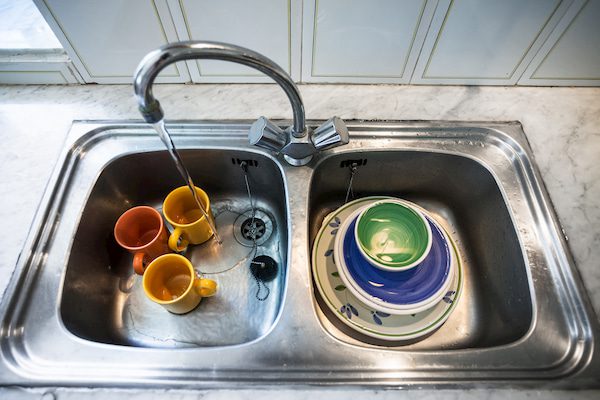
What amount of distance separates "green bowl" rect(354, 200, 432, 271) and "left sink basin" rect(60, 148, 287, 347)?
20cm

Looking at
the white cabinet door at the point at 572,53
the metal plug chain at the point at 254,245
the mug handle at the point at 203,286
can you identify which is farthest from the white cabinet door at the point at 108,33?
the white cabinet door at the point at 572,53

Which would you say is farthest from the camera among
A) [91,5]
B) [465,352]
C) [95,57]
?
[95,57]

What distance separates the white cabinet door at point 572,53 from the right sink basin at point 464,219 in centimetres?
28

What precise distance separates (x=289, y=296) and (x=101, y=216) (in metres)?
0.40

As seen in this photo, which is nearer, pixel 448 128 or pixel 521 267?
pixel 521 267

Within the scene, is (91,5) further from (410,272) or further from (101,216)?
(410,272)

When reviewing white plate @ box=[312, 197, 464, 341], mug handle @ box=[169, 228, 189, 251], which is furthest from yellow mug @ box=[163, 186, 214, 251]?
white plate @ box=[312, 197, 464, 341]

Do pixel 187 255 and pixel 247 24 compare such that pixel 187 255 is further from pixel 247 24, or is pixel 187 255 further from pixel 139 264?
pixel 247 24

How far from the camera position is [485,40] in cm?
66

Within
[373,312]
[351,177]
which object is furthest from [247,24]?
[373,312]

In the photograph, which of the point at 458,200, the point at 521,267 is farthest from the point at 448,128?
the point at 521,267

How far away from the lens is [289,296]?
1.74ft

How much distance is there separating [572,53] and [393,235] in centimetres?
55

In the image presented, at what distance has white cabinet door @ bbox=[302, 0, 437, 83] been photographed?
61cm
